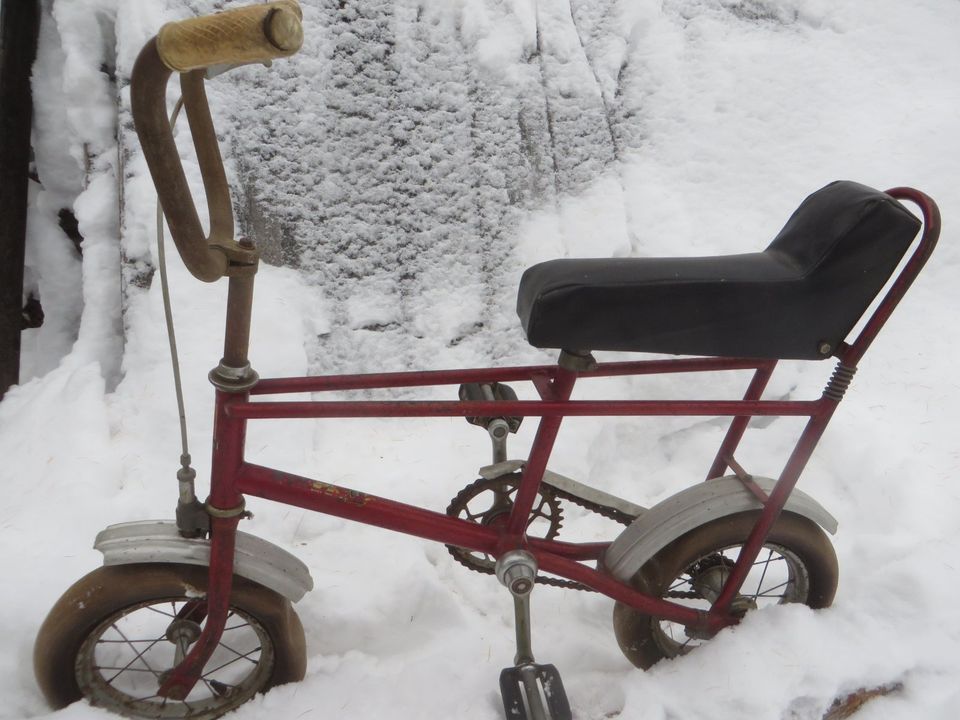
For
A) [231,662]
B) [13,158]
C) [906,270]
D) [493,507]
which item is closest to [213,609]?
[231,662]

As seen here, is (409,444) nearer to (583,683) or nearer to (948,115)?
(583,683)

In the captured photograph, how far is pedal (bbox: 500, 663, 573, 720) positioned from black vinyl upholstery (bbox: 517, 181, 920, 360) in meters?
0.77

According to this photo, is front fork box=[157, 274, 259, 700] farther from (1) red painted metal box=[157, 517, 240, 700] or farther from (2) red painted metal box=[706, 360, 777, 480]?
(2) red painted metal box=[706, 360, 777, 480]

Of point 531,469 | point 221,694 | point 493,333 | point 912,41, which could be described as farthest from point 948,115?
point 221,694

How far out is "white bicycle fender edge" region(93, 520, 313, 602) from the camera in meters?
1.38

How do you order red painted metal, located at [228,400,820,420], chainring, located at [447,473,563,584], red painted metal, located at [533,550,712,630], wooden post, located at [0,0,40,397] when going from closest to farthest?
red painted metal, located at [228,400,820,420], red painted metal, located at [533,550,712,630], chainring, located at [447,473,563,584], wooden post, located at [0,0,40,397]

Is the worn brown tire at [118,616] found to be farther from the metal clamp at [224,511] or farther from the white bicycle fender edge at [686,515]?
the white bicycle fender edge at [686,515]

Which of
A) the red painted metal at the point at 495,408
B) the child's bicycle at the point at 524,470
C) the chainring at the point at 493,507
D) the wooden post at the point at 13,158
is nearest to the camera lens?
the child's bicycle at the point at 524,470

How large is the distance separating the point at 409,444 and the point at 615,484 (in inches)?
28.6

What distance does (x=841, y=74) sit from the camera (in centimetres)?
282

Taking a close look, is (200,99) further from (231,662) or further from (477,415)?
(231,662)

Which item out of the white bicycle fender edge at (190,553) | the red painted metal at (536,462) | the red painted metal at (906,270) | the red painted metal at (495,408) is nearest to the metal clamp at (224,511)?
the white bicycle fender edge at (190,553)

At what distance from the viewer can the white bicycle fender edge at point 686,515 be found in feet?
5.11

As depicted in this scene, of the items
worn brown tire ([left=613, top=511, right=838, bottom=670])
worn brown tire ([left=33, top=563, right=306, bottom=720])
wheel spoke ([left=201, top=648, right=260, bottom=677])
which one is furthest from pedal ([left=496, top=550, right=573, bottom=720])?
wheel spoke ([left=201, top=648, right=260, bottom=677])
